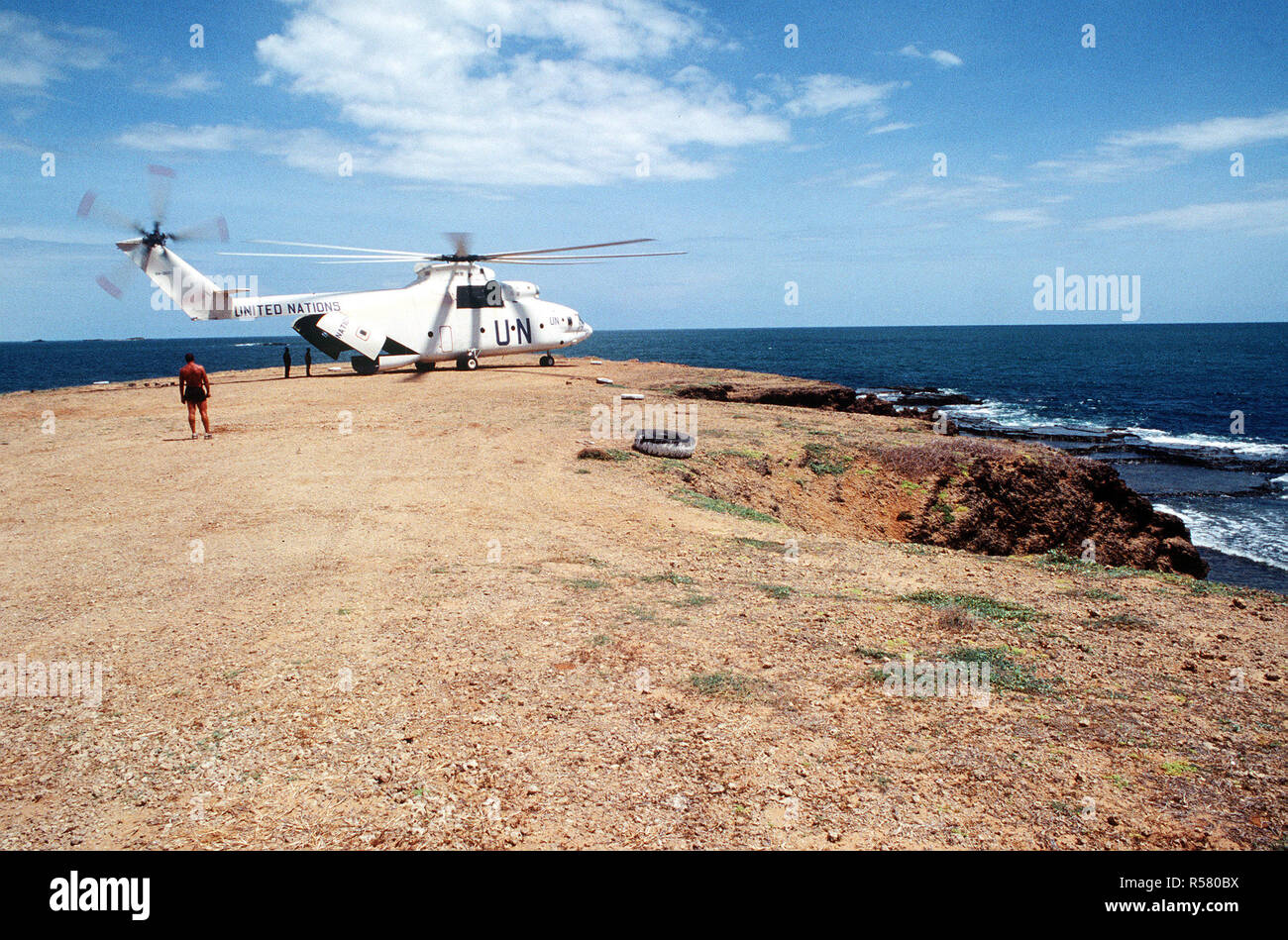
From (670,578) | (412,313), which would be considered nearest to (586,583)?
(670,578)

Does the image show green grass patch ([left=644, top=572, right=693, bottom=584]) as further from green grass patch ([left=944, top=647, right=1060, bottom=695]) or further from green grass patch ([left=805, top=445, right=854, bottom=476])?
green grass patch ([left=805, top=445, right=854, bottom=476])

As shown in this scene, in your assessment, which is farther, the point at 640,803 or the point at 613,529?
the point at 613,529

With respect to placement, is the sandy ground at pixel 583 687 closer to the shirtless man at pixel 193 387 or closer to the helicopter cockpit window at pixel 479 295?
the shirtless man at pixel 193 387

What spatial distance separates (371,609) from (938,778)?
565 centimetres

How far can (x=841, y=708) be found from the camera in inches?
235

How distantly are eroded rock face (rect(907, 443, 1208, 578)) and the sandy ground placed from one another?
621 centimetres

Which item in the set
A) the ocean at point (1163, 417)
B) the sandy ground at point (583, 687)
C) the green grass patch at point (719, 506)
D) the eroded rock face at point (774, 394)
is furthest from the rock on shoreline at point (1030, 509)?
the eroded rock face at point (774, 394)

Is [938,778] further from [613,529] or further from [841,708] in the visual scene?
[613,529]

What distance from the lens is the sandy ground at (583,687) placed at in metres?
4.64

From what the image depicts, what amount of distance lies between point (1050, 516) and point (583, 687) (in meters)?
15.2

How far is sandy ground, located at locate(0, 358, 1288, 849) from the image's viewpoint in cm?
464

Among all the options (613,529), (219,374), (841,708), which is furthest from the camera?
(219,374)

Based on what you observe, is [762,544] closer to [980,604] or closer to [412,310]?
[980,604]
